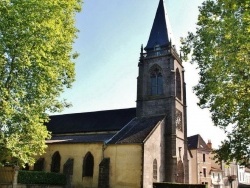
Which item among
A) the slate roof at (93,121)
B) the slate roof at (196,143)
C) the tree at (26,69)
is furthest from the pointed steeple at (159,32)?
the slate roof at (196,143)

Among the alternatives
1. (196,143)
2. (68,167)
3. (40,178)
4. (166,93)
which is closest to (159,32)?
(166,93)

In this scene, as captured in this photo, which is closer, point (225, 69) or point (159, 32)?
point (225, 69)

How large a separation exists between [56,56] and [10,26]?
3101 millimetres

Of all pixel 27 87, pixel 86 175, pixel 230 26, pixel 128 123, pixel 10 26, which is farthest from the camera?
pixel 128 123

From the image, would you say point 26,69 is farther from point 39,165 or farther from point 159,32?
point 159,32

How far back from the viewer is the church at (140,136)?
81.9ft

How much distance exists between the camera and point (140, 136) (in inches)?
1015

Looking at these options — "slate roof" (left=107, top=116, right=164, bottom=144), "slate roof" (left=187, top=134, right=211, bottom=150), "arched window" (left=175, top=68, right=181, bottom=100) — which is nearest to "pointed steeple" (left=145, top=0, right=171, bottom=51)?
"arched window" (left=175, top=68, right=181, bottom=100)

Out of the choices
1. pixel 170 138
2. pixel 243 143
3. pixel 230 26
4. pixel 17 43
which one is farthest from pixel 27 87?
pixel 170 138

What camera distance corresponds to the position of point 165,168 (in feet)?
91.6

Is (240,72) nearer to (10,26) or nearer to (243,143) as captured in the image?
→ (243,143)

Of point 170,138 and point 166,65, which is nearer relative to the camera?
point 170,138

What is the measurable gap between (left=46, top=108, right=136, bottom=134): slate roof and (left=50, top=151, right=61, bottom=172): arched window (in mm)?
4592

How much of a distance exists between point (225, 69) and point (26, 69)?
1066cm
